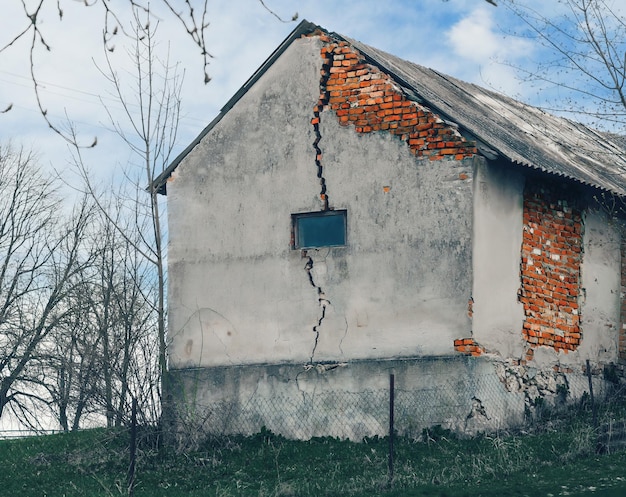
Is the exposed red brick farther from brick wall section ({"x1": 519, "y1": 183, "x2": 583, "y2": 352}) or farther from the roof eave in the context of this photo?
brick wall section ({"x1": 519, "y1": 183, "x2": 583, "y2": 352})

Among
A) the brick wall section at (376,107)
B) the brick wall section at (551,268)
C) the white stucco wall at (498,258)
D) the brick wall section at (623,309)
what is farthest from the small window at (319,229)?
the brick wall section at (623,309)

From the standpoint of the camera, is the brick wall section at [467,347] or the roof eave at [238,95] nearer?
the brick wall section at [467,347]

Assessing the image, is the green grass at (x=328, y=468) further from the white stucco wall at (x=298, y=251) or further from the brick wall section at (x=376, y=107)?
the brick wall section at (x=376, y=107)

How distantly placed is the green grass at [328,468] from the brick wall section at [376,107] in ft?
13.1

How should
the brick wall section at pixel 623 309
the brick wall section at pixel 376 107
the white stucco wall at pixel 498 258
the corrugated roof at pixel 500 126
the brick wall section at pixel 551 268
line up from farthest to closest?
the brick wall section at pixel 623 309, the brick wall section at pixel 551 268, the corrugated roof at pixel 500 126, the brick wall section at pixel 376 107, the white stucco wall at pixel 498 258

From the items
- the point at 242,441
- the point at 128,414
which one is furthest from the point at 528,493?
the point at 128,414

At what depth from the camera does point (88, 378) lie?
53.3 feet

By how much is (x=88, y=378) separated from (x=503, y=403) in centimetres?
629

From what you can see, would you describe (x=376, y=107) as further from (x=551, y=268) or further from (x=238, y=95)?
(x=551, y=268)

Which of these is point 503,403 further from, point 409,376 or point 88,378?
point 88,378

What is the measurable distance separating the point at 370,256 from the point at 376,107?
2.21 metres

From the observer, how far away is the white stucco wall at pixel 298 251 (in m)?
14.8

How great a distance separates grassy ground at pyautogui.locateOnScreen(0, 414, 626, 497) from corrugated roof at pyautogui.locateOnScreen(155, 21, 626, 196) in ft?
13.3

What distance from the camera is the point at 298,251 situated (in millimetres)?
15797
